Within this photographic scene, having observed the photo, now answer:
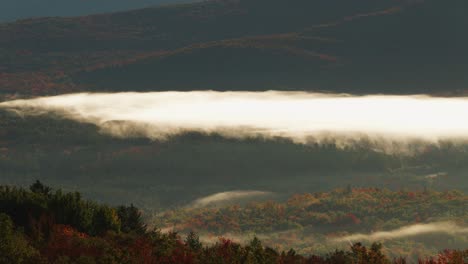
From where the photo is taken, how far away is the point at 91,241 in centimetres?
10100

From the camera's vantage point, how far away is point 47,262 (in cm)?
8531

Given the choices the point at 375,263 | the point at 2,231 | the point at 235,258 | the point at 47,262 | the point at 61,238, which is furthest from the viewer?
the point at 375,263

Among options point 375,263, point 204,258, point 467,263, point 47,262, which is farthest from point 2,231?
point 467,263

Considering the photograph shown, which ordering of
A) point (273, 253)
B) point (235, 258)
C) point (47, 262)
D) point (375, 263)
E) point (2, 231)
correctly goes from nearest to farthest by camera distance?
point (47, 262), point (2, 231), point (235, 258), point (273, 253), point (375, 263)

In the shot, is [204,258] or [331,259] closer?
Result: [204,258]

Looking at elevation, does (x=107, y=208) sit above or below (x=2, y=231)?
above

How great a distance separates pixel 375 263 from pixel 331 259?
12.4m

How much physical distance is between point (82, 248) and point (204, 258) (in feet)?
47.9

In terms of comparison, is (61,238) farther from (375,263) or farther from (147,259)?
(375,263)

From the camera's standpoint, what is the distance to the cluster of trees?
295 feet

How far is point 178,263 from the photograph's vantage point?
97.4 metres

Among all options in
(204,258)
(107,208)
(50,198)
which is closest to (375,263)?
(204,258)

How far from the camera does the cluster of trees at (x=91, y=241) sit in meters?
90.1

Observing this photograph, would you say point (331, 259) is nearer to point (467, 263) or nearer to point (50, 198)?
point (467, 263)
